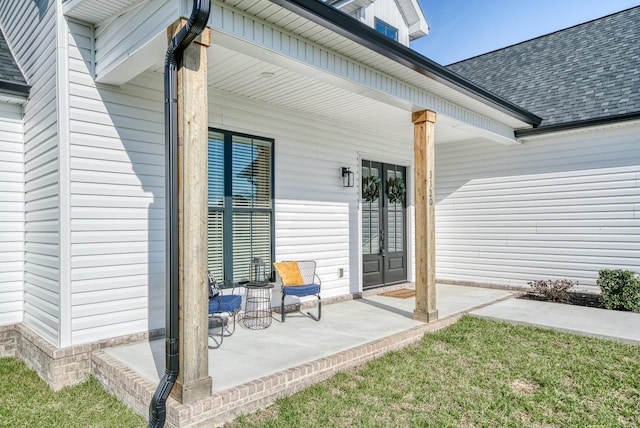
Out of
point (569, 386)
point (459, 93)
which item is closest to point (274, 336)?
point (569, 386)

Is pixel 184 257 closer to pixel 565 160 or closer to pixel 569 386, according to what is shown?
pixel 569 386

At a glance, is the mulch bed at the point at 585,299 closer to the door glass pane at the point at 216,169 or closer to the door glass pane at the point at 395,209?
the door glass pane at the point at 395,209

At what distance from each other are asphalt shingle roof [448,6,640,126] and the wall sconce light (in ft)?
11.0

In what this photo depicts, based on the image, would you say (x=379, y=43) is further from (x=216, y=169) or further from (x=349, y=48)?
(x=216, y=169)

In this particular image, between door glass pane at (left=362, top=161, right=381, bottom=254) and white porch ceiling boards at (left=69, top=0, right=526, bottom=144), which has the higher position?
white porch ceiling boards at (left=69, top=0, right=526, bottom=144)

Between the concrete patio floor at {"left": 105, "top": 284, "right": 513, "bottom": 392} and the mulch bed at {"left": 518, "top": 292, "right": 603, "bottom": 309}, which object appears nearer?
the concrete patio floor at {"left": 105, "top": 284, "right": 513, "bottom": 392}

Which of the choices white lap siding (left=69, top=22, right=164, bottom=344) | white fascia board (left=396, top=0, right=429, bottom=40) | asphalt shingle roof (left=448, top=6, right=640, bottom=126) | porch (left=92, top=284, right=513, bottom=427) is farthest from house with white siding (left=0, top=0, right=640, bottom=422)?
white fascia board (left=396, top=0, right=429, bottom=40)

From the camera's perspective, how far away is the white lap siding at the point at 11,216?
440cm

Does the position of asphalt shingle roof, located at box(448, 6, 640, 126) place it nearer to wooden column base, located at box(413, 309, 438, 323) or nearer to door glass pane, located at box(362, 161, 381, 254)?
door glass pane, located at box(362, 161, 381, 254)

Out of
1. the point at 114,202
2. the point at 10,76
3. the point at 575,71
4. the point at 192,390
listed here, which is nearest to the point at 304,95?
the point at 114,202

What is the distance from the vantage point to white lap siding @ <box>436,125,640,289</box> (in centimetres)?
634

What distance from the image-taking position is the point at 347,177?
21.7 feet

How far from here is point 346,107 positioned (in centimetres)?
574

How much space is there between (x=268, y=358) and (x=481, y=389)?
1.86m
